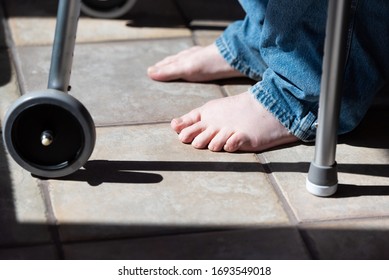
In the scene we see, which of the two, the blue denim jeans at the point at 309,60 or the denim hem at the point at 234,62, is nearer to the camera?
the blue denim jeans at the point at 309,60

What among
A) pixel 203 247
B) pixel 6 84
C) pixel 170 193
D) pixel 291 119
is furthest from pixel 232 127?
pixel 6 84

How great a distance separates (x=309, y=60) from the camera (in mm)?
1473

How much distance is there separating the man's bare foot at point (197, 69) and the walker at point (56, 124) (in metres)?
0.41


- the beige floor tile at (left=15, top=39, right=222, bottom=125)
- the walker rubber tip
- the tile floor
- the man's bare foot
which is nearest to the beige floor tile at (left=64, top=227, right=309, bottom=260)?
the tile floor

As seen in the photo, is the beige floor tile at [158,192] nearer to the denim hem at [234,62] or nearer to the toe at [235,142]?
the toe at [235,142]

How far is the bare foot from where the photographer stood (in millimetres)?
1480

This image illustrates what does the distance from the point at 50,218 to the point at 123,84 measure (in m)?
0.48

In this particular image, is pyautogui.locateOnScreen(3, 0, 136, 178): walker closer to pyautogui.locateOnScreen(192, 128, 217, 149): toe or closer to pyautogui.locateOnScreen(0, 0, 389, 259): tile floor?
pyautogui.locateOnScreen(0, 0, 389, 259): tile floor

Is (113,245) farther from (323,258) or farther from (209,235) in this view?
(323,258)

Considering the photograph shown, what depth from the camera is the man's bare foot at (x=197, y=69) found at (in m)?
1.72

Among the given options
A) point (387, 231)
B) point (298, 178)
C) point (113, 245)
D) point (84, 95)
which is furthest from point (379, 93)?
point (113, 245)

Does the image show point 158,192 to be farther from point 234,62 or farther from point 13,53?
point 13,53

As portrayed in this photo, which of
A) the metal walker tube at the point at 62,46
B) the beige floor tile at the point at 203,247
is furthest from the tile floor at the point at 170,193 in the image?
the metal walker tube at the point at 62,46

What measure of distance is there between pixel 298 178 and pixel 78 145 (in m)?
0.37
